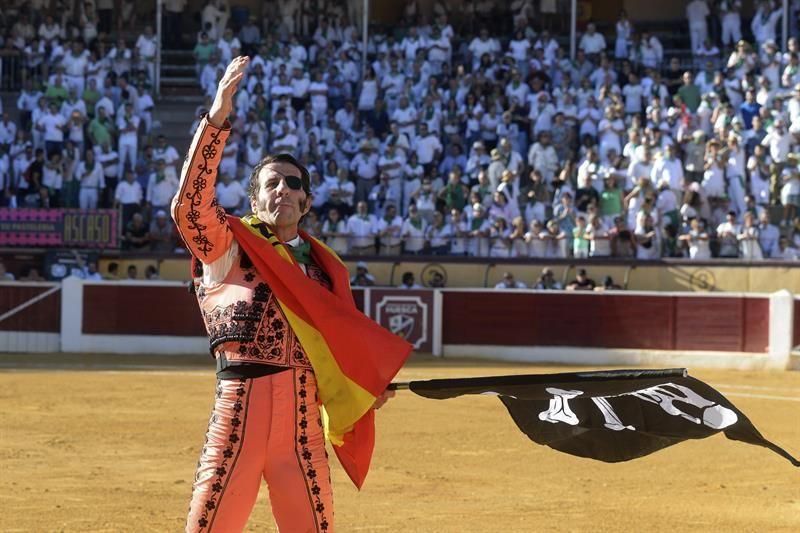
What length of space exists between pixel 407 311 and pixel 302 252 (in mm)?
12292

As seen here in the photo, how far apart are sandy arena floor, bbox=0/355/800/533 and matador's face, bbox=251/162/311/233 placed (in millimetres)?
2879

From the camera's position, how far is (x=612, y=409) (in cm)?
435

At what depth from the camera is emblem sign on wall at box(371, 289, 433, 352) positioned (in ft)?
53.3

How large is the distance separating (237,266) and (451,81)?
1517 cm

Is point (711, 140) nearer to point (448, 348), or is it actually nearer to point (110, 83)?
point (448, 348)

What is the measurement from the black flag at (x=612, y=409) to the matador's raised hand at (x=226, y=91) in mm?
1070

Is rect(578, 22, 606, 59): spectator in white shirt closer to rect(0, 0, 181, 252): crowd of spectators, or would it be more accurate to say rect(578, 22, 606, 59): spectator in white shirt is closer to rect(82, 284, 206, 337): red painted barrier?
rect(0, 0, 181, 252): crowd of spectators

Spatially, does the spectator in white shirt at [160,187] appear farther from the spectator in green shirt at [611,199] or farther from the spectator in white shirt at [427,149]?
the spectator in green shirt at [611,199]

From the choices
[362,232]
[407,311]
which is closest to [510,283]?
[407,311]

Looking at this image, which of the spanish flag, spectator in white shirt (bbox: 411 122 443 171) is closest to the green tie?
the spanish flag

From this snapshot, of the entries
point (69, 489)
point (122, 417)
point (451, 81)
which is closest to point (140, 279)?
point (451, 81)

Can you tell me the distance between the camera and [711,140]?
16422mm

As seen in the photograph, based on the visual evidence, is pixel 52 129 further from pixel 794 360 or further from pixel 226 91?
pixel 226 91

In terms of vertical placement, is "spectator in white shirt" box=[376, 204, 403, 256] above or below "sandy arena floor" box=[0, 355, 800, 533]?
above
